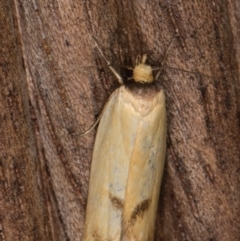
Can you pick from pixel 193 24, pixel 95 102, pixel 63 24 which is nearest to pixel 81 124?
pixel 95 102

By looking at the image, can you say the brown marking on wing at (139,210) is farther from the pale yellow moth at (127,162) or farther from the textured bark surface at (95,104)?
the textured bark surface at (95,104)

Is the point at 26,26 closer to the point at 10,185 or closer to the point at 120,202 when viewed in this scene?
the point at 10,185

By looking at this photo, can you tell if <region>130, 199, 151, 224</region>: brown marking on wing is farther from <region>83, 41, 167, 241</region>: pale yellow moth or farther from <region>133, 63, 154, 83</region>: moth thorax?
<region>133, 63, 154, 83</region>: moth thorax

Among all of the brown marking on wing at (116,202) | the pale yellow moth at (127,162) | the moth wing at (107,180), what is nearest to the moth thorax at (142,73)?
the pale yellow moth at (127,162)

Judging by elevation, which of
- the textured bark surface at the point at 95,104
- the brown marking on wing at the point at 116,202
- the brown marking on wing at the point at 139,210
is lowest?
the brown marking on wing at the point at 139,210

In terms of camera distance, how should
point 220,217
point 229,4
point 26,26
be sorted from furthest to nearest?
point 220,217 < point 229,4 < point 26,26

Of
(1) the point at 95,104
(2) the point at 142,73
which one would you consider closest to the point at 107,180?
(1) the point at 95,104

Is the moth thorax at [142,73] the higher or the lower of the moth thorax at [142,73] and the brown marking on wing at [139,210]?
the higher

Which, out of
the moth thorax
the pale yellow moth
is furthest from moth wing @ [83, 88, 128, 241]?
the moth thorax
